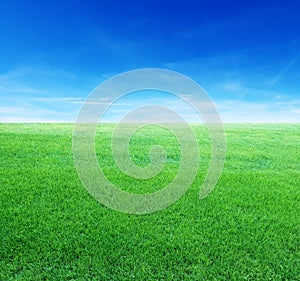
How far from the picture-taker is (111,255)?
3988 millimetres

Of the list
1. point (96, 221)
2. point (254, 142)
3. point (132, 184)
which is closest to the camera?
point (96, 221)

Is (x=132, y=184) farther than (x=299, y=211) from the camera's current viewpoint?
Yes

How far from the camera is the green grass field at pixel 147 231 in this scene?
12.4ft

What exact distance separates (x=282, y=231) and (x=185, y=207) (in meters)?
Result: 1.63

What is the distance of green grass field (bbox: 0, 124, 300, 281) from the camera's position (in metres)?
3.79

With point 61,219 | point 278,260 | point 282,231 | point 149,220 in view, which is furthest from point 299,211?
point 61,219

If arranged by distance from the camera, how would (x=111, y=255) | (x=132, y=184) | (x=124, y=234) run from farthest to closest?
(x=132, y=184)
(x=124, y=234)
(x=111, y=255)

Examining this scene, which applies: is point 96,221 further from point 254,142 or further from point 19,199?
point 254,142

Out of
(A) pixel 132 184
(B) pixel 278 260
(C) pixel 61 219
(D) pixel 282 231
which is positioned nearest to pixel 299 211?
(D) pixel 282 231

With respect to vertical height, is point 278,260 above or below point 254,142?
below

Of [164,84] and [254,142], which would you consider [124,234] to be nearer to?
[164,84]

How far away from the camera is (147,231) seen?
15.0 ft

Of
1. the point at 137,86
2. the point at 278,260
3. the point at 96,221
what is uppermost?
the point at 137,86

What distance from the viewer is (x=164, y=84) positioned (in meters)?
5.68
